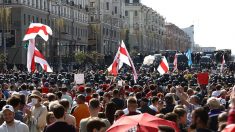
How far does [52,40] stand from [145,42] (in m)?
71.0

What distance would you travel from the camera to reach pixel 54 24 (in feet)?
260

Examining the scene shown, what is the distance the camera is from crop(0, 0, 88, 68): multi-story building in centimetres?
6675

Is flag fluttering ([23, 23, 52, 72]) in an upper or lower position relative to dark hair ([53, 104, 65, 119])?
upper

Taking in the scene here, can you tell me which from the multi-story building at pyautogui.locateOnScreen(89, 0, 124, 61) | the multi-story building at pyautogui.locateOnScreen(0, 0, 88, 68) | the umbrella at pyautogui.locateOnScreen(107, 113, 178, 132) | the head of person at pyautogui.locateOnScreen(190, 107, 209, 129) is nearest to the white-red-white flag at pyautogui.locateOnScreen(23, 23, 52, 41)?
the umbrella at pyautogui.locateOnScreen(107, 113, 178, 132)

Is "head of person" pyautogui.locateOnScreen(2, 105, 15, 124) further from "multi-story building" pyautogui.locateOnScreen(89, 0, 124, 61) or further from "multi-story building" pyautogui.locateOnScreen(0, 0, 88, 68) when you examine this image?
"multi-story building" pyautogui.locateOnScreen(89, 0, 124, 61)

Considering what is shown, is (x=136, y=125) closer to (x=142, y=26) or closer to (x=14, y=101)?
(x=14, y=101)

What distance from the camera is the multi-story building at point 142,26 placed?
13762 cm

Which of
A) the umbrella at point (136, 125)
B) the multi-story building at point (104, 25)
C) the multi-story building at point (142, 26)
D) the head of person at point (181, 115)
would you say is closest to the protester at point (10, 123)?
the umbrella at point (136, 125)

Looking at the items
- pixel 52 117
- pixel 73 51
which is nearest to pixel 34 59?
pixel 52 117

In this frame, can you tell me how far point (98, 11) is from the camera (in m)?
105

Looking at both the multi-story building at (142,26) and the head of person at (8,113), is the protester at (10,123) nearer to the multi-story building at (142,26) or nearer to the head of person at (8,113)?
the head of person at (8,113)

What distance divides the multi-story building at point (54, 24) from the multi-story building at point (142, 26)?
35.9 metres

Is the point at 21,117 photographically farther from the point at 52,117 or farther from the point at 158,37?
the point at 158,37

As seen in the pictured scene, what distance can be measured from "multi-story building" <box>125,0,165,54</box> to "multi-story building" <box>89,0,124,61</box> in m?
14.1
